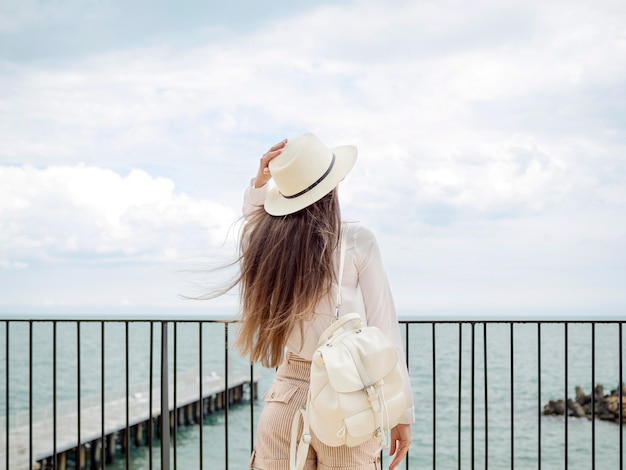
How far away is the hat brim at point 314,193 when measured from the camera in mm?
1822

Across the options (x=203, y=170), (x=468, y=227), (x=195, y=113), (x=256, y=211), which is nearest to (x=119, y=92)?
(x=195, y=113)

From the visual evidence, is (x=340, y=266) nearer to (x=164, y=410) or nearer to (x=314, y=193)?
(x=314, y=193)

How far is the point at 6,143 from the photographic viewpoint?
63250 mm

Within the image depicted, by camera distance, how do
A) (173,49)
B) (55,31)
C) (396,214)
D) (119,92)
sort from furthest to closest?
(119,92) < (55,31) < (173,49) < (396,214)

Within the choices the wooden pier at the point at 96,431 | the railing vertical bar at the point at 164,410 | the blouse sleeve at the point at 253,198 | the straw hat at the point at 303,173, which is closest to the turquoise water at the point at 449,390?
the wooden pier at the point at 96,431

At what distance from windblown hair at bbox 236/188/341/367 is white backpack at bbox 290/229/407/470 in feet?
0.39

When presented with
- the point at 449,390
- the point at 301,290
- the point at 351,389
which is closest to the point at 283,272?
the point at 301,290

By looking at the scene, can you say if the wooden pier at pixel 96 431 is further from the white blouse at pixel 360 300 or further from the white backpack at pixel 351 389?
the white backpack at pixel 351 389

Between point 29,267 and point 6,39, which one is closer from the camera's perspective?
point 29,267

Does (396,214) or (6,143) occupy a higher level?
(6,143)

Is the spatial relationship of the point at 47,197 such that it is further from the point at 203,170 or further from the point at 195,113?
the point at 195,113

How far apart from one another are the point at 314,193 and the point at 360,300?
0.32m

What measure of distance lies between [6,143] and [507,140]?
159ft

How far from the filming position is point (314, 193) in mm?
1833
